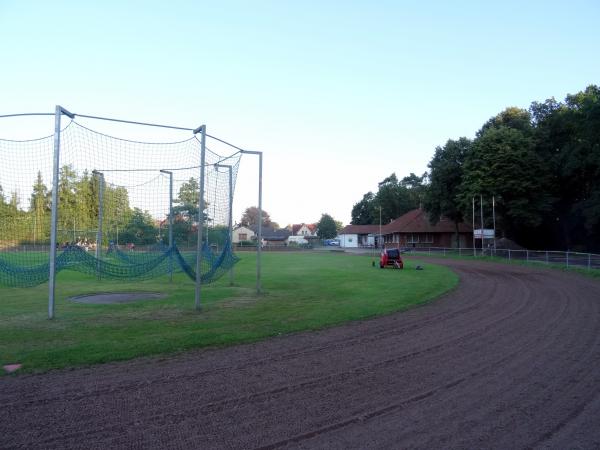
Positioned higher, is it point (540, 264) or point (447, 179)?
point (447, 179)

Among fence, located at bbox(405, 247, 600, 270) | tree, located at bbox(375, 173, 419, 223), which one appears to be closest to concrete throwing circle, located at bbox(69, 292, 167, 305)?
fence, located at bbox(405, 247, 600, 270)

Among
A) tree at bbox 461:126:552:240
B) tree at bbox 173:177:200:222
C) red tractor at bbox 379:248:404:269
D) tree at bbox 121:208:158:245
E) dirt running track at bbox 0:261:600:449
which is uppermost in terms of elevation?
tree at bbox 461:126:552:240

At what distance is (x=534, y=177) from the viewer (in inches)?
1735

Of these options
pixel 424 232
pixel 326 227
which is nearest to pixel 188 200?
pixel 424 232

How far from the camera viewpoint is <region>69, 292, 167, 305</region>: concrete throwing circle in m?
14.1

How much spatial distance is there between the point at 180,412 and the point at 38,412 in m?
1.61

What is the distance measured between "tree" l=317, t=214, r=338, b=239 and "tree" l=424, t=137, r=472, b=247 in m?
68.7

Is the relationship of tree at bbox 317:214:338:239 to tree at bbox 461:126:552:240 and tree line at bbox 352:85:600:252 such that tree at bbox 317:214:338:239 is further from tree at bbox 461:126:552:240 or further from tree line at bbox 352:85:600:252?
tree at bbox 461:126:552:240

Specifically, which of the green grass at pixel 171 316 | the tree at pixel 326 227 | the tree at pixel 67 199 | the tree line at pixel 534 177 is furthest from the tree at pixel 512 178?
the tree at pixel 326 227

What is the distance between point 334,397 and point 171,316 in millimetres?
6773

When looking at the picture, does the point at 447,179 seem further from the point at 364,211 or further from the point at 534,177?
the point at 364,211

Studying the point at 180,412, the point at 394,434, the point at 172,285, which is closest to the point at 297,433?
the point at 394,434

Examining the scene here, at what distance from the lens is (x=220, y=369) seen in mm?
6883

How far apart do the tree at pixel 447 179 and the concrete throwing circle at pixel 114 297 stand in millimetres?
41785
